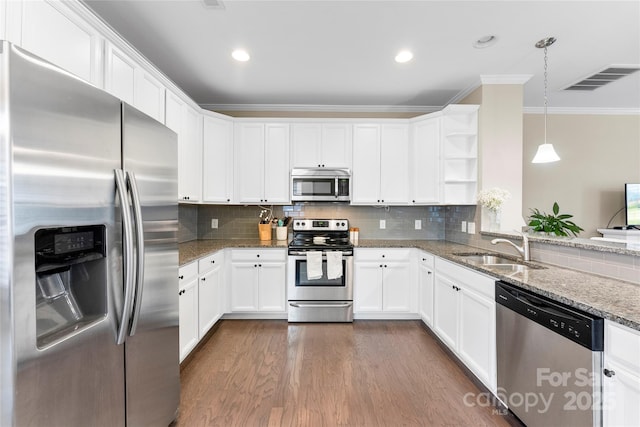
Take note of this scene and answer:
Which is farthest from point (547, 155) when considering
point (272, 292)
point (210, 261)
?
point (210, 261)

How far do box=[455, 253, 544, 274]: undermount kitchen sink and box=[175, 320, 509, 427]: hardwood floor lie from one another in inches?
35.6

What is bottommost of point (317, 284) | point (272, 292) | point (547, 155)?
point (272, 292)

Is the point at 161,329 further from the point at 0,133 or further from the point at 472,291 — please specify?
the point at 472,291

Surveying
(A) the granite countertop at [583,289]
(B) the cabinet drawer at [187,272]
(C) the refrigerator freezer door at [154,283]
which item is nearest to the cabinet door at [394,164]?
(A) the granite countertop at [583,289]

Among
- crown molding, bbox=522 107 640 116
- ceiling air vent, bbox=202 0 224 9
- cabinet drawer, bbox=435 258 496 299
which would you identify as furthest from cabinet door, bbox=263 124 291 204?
crown molding, bbox=522 107 640 116

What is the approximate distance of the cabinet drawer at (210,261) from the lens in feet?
8.67

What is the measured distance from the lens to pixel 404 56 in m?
2.62

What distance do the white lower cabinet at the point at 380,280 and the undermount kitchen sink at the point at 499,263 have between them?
74 centimetres

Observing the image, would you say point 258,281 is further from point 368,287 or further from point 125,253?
point 125,253

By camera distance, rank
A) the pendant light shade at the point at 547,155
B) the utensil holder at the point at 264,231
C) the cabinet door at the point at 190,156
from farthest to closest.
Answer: the utensil holder at the point at 264,231 < the cabinet door at the point at 190,156 < the pendant light shade at the point at 547,155

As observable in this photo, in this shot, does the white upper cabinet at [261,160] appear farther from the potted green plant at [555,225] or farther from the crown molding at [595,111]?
the crown molding at [595,111]

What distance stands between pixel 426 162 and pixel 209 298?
288 centimetres

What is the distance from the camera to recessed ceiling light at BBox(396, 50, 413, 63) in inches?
101

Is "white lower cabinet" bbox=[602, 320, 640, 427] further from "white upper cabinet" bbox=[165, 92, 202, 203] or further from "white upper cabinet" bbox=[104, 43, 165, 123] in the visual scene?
"white upper cabinet" bbox=[165, 92, 202, 203]
